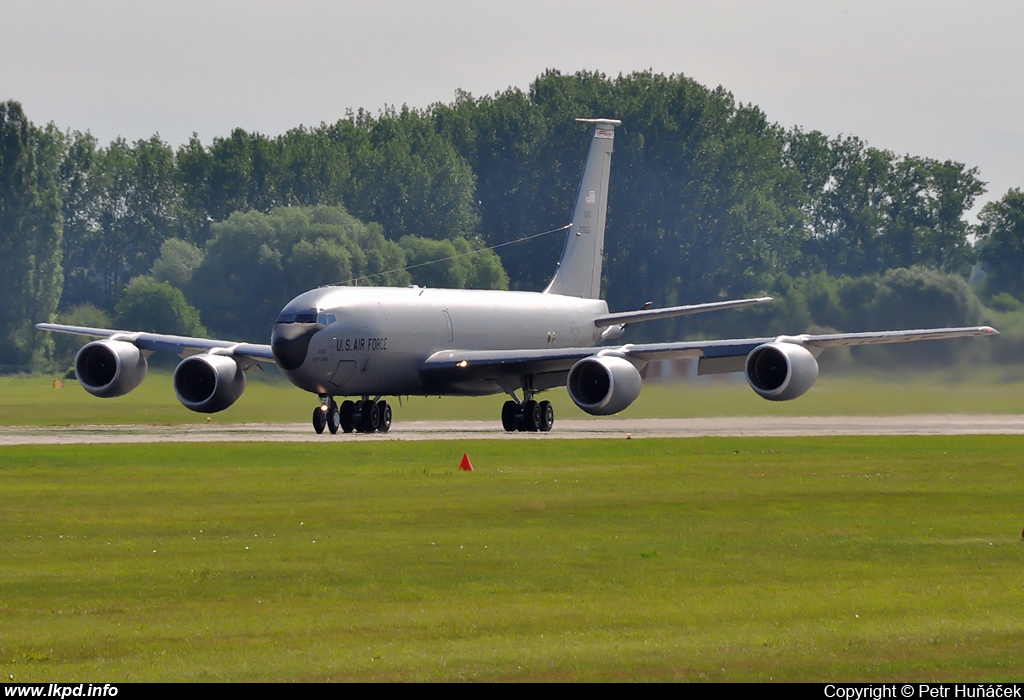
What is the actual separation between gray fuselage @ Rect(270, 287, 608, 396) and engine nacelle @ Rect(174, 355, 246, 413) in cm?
281

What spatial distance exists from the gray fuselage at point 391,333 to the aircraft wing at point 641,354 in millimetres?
544

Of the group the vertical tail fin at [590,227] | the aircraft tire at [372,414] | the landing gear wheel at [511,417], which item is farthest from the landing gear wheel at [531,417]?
the vertical tail fin at [590,227]

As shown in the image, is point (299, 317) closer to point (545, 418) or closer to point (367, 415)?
point (367, 415)

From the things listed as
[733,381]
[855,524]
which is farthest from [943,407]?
[855,524]

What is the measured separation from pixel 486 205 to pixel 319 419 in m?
89.3

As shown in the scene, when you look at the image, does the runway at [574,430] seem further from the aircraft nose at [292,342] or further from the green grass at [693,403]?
the aircraft nose at [292,342]

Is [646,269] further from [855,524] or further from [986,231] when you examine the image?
[855,524]

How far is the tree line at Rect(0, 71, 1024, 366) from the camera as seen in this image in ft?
313

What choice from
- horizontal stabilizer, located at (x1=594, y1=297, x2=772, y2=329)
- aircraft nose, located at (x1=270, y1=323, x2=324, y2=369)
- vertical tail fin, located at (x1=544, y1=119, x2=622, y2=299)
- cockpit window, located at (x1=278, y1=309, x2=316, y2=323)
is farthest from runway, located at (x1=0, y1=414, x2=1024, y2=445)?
vertical tail fin, located at (x1=544, y1=119, x2=622, y2=299)

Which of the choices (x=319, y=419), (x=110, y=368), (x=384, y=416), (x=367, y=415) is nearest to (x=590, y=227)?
(x=384, y=416)

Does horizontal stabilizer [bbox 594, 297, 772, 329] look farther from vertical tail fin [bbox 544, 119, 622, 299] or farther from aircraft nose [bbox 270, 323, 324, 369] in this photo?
aircraft nose [bbox 270, 323, 324, 369]

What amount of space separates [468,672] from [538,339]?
38.4 m

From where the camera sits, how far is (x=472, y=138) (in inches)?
5295
